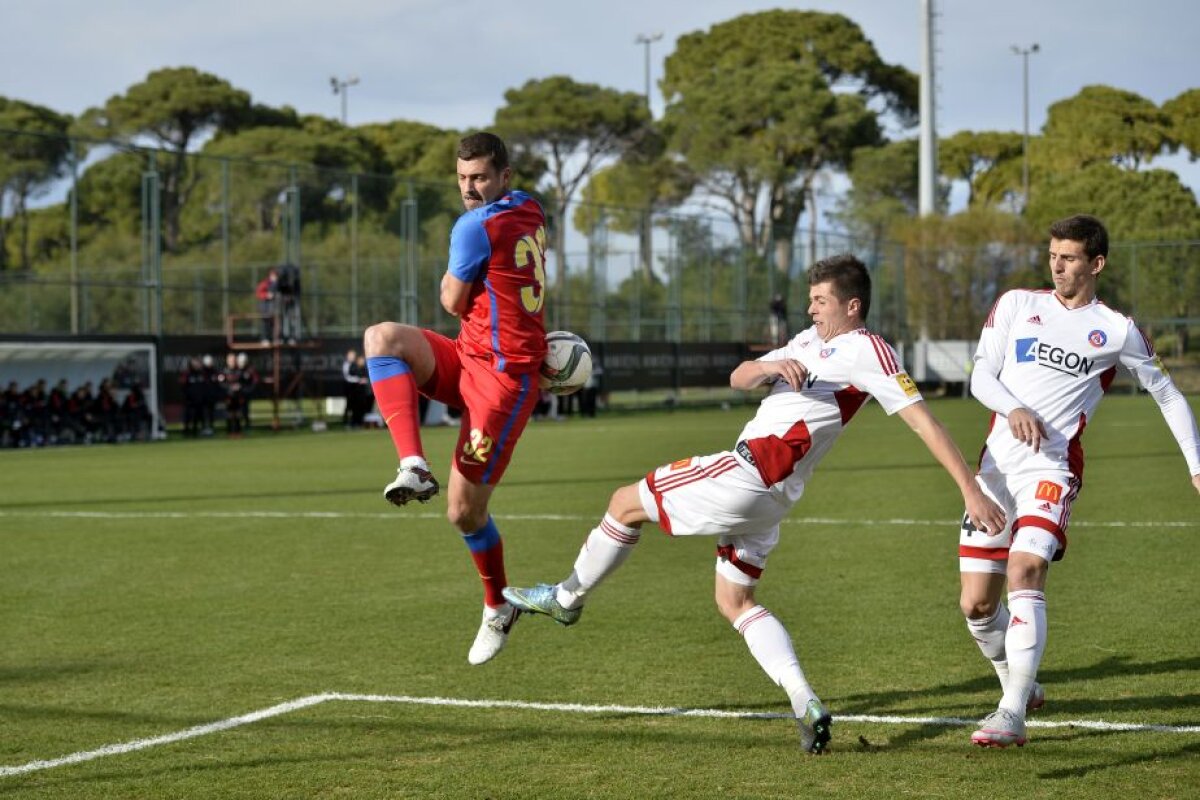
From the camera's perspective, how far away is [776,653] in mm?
6133

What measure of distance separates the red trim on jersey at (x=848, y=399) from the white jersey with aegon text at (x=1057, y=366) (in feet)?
2.36

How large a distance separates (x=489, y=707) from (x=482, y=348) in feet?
5.41

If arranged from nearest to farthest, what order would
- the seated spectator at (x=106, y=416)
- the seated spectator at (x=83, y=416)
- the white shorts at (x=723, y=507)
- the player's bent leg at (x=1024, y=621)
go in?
the player's bent leg at (x=1024, y=621) < the white shorts at (x=723, y=507) < the seated spectator at (x=83, y=416) < the seated spectator at (x=106, y=416)

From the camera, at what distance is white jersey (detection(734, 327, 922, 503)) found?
5879mm

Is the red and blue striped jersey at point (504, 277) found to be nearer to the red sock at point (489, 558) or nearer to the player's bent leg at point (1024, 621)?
the red sock at point (489, 558)

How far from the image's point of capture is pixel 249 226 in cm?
4338

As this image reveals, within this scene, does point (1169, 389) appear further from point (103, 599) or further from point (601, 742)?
point (103, 599)

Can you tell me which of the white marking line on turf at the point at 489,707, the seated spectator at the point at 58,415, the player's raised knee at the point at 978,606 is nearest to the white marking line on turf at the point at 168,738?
the white marking line on turf at the point at 489,707

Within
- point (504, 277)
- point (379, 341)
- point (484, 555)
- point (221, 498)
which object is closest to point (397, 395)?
point (379, 341)

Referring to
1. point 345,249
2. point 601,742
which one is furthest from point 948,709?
point 345,249

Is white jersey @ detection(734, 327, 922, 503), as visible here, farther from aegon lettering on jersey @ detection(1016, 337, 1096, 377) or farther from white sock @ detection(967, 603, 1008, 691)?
white sock @ detection(967, 603, 1008, 691)

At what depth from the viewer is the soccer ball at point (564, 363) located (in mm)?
7152

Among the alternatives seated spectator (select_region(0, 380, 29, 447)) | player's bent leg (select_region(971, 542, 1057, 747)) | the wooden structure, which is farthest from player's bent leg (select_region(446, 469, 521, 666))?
the wooden structure

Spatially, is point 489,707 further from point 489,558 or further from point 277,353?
point 277,353
